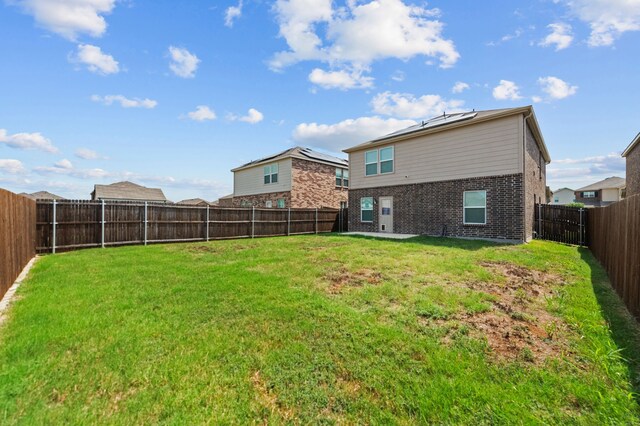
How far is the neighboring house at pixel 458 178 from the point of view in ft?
38.6

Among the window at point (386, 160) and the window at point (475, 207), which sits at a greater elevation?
the window at point (386, 160)

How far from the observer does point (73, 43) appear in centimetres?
886

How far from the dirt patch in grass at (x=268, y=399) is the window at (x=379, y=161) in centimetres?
1479

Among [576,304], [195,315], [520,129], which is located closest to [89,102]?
[195,315]

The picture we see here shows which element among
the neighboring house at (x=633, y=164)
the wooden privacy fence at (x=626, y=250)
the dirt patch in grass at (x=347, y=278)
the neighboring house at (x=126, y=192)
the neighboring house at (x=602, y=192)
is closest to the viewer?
the wooden privacy fence at (x=626, y=250)

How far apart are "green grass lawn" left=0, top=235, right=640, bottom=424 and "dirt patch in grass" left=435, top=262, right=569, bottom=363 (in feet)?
0.08

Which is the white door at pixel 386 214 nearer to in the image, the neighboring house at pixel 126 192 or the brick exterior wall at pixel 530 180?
the brick exterior wall at pixel 530 180

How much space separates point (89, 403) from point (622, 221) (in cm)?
787

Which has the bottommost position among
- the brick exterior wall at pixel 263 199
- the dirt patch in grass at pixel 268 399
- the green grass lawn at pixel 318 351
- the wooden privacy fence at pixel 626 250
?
the dirt patch in grass at pixel 268 399

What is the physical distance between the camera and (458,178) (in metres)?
13.4

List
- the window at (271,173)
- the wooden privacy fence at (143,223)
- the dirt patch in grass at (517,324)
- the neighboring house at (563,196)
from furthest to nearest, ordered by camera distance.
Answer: the neighboring house at (563,196) → the window at (271,173) → the wooden privacy fence at (143,223) → the dirt patch in grass at (517,324)

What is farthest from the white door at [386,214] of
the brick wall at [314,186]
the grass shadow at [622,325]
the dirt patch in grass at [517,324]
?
the dirt patch in grass at [517,324]

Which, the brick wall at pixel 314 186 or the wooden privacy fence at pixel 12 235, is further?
the brick wall at pixel 314 186

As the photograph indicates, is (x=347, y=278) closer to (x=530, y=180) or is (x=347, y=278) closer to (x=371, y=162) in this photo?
(x=530, y=180)
